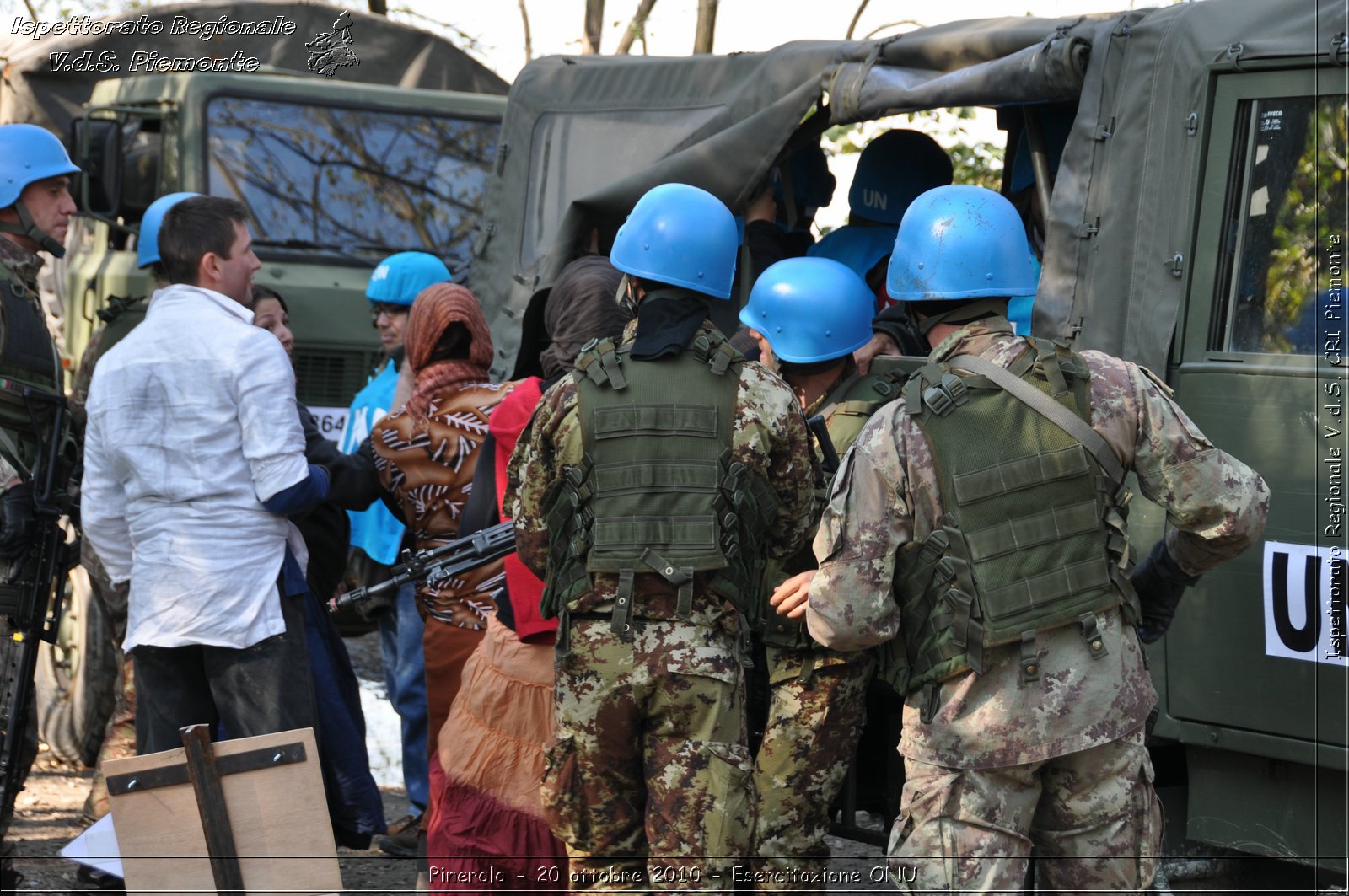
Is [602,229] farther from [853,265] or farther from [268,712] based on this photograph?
[268,712]

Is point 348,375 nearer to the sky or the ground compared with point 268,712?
nearer to the sky

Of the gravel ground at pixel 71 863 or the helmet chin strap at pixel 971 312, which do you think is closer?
the helmet chin strap at pixel 971 312

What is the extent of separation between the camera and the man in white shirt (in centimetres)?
407

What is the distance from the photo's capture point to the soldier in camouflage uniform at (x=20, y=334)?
4512 mm

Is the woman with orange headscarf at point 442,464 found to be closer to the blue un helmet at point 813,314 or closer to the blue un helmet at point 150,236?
the blue un helmet at point 813,314

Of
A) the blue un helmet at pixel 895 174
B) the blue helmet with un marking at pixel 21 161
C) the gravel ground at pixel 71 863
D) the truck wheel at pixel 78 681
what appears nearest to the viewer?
the blue helmet with un marking at pixel 21 161

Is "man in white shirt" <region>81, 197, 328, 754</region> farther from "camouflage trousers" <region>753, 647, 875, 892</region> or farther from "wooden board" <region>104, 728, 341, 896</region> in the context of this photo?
"camouflage trousers" <region>753, 647, 875, 892</region>

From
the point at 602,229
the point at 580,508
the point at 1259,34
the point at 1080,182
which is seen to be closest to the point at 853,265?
the point at 602,229

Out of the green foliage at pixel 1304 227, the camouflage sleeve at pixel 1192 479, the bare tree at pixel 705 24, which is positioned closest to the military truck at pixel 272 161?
the bare tree at pixel 705 24

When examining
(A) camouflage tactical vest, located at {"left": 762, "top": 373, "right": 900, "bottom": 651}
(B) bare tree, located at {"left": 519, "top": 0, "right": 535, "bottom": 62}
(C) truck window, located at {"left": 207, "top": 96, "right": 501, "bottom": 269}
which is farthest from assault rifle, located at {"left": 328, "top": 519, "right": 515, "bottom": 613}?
(B) bare tree, located at {"left": 519, "top": 0, "right": 535, "bottom": 62}

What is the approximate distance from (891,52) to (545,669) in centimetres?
231

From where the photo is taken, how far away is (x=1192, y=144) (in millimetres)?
3984

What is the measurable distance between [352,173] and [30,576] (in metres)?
3.53

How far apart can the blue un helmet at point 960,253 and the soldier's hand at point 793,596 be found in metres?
0.64
